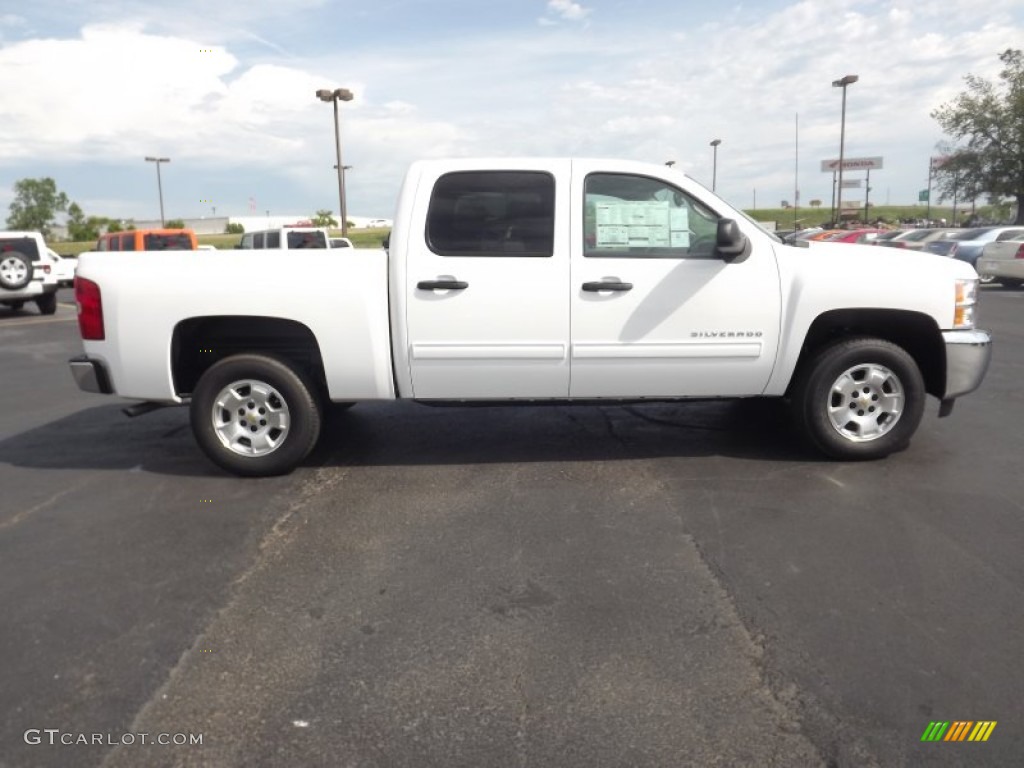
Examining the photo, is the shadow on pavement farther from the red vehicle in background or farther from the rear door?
the red vehicle in background

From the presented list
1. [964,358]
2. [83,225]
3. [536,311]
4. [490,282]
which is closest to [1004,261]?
[964,358]

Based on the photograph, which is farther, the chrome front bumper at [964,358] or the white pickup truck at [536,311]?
the chrome front bumper at [964,358]

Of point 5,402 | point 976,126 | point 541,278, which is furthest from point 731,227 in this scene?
point 976,126

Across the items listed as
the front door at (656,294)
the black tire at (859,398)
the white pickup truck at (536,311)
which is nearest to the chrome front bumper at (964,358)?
the white pickup truck at (536,311)

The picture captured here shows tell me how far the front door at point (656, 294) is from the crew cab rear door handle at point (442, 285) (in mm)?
666

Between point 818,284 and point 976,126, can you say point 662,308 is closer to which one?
point 818,284

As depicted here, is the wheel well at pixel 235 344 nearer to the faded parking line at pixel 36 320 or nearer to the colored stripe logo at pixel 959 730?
the colored stripe logo at pixel 959 730

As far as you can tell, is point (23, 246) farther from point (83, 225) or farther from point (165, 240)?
point (83, 225)

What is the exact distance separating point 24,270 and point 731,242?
16815 millimetres

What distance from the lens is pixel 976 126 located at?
149 ft

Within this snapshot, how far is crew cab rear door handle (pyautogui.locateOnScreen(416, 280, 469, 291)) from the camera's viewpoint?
4.88 meters

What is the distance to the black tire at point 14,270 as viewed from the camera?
16.9 metres

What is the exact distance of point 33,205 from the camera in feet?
324

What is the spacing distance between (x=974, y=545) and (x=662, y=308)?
208 centimetres
